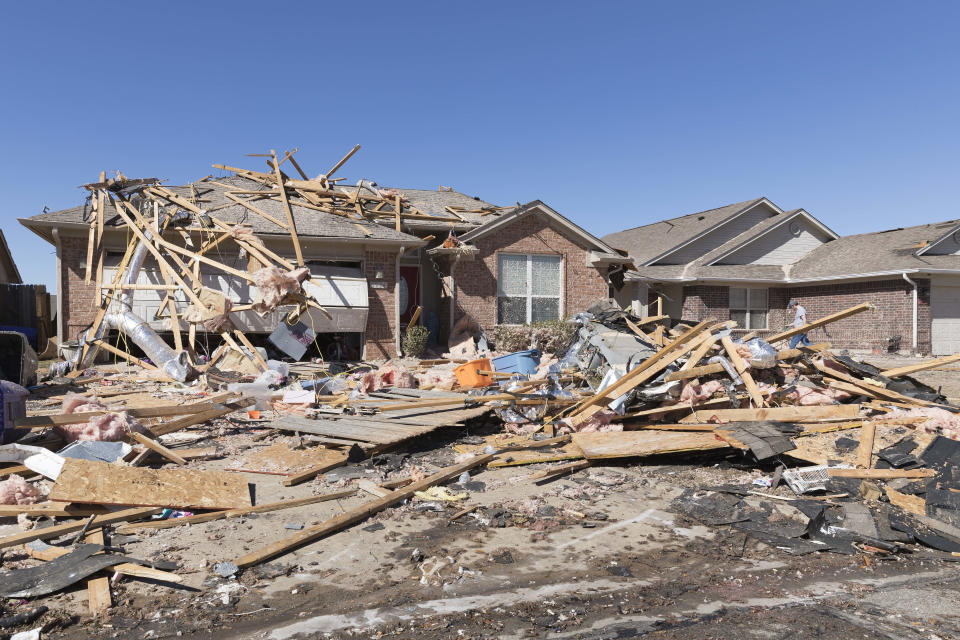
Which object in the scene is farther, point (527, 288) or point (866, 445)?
point (527, 288)

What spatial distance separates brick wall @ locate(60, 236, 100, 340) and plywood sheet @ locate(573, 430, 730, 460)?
1194 cm

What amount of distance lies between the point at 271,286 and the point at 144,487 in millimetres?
6170

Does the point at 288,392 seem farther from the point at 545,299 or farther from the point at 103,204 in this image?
the point at 545,299

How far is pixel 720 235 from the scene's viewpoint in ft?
69.4

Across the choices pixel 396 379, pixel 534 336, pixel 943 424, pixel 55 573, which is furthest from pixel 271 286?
pixel 943 424

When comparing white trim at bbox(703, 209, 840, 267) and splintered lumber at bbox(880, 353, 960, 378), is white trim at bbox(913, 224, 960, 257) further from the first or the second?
splintered lumber at bbox(880, 353, 960, 378)

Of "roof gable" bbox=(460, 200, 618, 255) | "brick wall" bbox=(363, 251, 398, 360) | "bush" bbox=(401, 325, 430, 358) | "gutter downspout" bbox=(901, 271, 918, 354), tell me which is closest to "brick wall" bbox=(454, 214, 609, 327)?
"roof gable" bbox=(460, 200, 618, 255)

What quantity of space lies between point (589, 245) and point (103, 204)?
1265cm

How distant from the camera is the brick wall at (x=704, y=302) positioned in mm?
19234

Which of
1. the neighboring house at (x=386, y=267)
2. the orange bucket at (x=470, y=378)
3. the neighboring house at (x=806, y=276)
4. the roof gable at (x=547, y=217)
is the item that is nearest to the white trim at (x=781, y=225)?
the neighboring house at (x=806, y=276)

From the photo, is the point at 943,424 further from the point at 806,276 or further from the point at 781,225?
the point at 781,225

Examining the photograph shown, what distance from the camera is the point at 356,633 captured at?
3.10 m

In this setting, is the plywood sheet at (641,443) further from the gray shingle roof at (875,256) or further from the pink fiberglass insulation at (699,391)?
the gray shingle roof at (875,256)

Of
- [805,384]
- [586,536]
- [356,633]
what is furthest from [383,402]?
[805,384]
